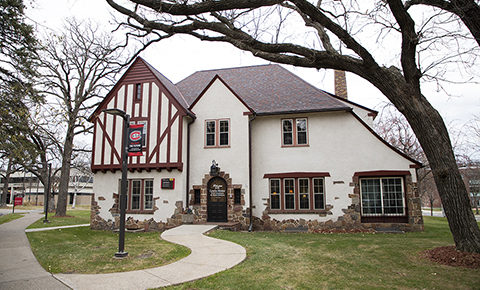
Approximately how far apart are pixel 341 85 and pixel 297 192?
26.3 feet

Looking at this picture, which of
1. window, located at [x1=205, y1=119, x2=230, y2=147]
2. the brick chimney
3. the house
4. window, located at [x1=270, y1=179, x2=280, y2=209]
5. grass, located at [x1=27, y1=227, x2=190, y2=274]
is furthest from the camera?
the brick chimney

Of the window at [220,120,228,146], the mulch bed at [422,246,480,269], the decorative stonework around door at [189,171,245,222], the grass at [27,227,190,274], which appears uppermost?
the window at [220,120,228,146]

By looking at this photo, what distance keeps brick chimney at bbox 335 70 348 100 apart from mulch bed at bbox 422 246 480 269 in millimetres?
12386

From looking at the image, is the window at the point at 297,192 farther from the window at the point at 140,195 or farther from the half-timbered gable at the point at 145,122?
the window at the point at 140,195

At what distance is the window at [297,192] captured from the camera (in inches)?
586

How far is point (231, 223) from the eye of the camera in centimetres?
1452

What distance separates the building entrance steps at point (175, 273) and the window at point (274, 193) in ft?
20.1

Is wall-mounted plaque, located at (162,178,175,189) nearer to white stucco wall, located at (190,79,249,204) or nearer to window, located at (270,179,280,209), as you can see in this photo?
white stucco wall, located at (190,79,249,204)

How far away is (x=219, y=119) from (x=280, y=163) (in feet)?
12.9

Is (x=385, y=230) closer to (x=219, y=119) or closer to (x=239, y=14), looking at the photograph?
(x=219, y=119)

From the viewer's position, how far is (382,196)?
47.0ft

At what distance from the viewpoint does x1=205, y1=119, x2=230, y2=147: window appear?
51.7 ft

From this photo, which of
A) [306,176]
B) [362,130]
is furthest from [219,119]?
[362,130]

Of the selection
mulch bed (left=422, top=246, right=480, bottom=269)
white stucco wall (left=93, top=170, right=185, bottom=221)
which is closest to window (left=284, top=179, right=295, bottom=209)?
white stucco wall (left=93, top=170, right=185, bottom=221)
